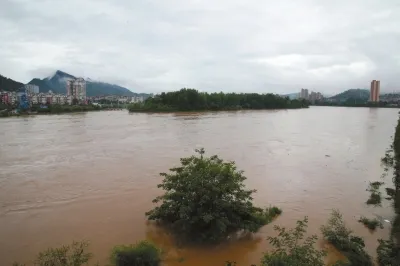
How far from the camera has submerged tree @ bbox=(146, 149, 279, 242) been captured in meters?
6.93

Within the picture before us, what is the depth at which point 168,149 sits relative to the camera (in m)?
20.7

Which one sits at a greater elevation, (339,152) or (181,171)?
(181,171)

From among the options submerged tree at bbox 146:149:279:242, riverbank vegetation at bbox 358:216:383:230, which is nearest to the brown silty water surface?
riverbank vegetation at bbox 358:216:383:230

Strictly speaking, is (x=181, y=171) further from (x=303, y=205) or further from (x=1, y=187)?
(x=1, y=187)

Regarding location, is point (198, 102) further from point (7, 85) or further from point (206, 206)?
point (7, 85)

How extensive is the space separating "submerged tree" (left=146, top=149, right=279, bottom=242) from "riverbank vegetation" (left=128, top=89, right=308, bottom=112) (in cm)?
5840

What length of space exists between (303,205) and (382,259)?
386 centimetres

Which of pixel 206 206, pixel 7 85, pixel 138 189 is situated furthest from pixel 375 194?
pixel 7 85

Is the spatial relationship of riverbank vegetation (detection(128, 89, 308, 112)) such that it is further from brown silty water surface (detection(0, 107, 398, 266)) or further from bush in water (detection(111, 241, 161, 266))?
bush in water (detection(111, 241, 161, 266))

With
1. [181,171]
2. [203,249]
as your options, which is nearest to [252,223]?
[203,249]

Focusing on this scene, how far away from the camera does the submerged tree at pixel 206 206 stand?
693cm

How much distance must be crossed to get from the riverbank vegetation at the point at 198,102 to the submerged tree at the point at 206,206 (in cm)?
5840

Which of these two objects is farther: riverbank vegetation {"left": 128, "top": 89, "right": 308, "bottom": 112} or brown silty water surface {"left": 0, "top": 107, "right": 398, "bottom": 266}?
riverbank vegetation {"left": 128, "top": 89, "right": 308, "bottom": 112}

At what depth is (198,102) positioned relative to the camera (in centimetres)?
6856
